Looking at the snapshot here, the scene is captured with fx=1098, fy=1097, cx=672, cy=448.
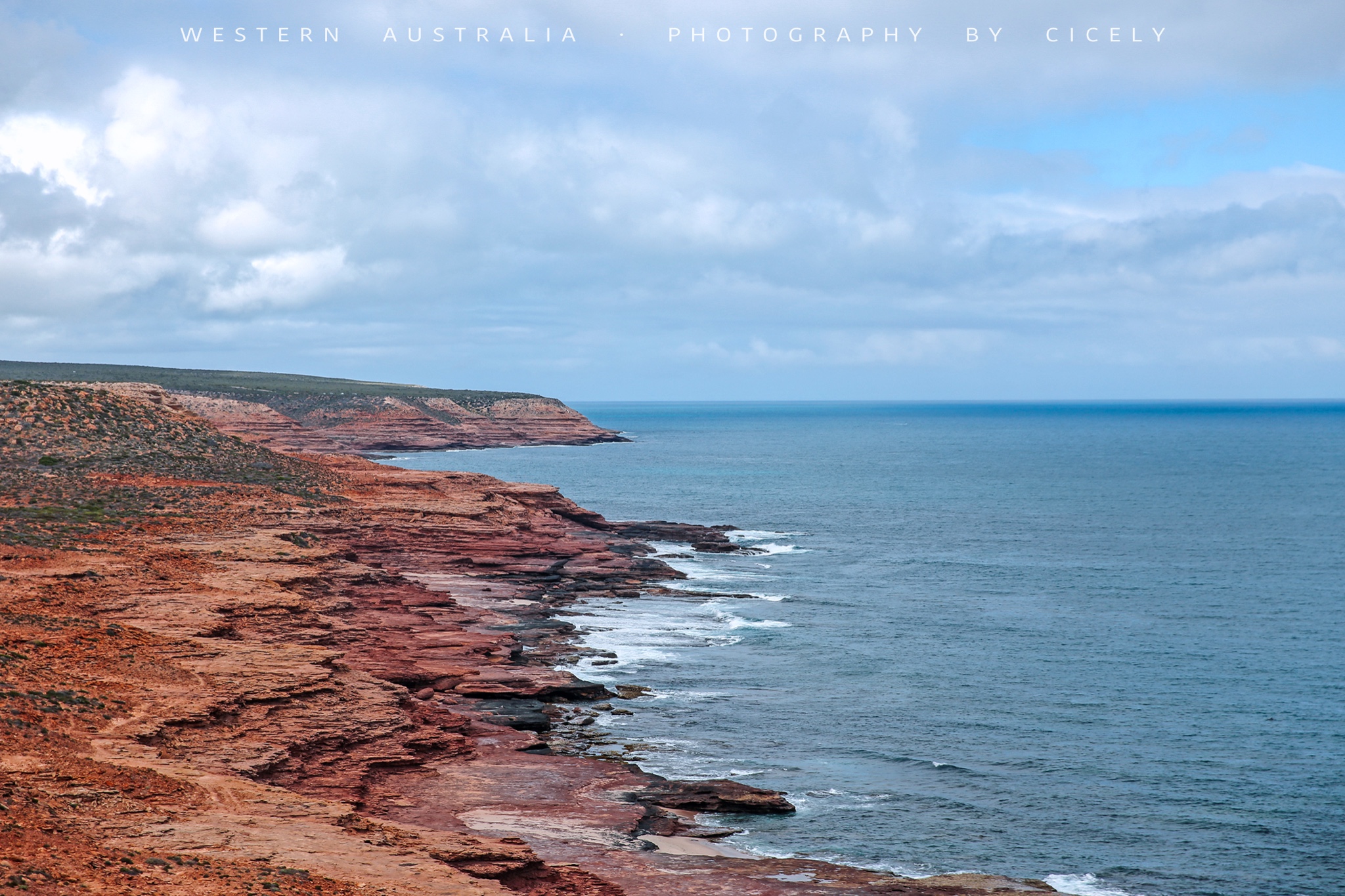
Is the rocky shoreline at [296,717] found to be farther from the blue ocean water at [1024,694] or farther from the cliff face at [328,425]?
the cliff face at [328,425]

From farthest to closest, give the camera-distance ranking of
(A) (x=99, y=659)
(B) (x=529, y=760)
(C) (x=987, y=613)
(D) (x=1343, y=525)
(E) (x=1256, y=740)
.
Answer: (D) (x=1343, y=525)
(C) (x=987, y=613)
(E) (x=1256, y=740)
(B) (x=529, y=760)
(A) (x=99, y=659)

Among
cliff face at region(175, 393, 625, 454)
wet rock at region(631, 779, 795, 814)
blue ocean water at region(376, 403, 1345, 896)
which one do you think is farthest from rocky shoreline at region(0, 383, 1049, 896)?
cliff face at region(175, 393, 625, 454)

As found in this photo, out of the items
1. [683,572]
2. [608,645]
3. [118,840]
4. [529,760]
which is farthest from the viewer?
[683,572]

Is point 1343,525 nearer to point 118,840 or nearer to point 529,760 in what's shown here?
point 529,760

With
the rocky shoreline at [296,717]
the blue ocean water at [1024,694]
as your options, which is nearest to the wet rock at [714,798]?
the rocky shoreline at [296,717]

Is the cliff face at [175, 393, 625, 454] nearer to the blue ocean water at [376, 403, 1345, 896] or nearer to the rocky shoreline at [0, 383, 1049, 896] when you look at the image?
the blue ocean water at [376, 403, 1345, 896]

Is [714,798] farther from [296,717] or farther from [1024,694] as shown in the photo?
[1024,694]

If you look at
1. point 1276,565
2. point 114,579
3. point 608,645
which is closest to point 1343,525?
point 1276,565

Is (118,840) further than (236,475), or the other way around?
(236,475)
